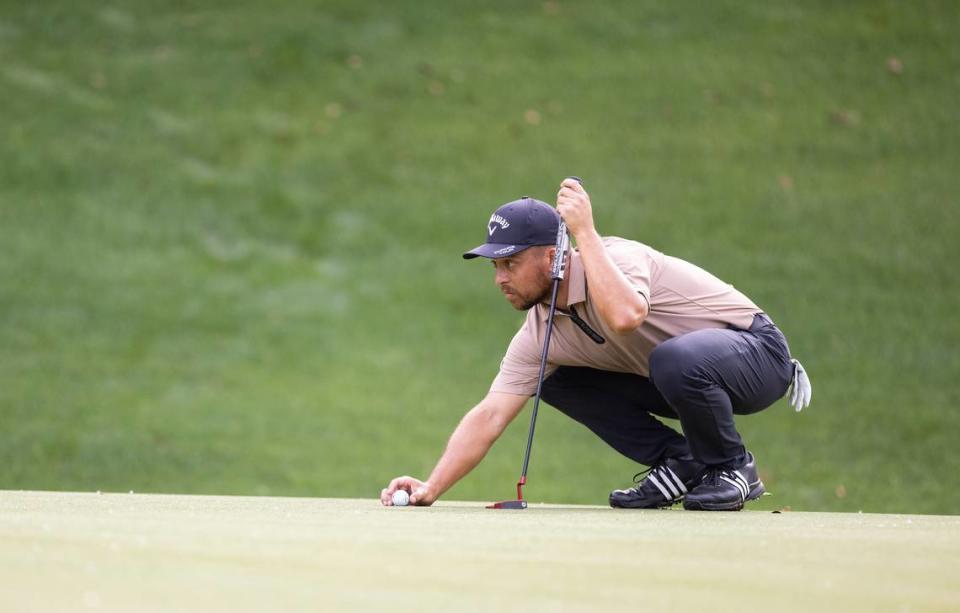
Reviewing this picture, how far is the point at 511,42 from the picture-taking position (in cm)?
1275

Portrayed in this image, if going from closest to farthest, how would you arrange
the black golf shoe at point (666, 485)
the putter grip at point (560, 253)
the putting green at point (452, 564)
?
the putting green at point (452, 564), the putter grip at point (560, 253), the black golf shoe at point (666, 485)

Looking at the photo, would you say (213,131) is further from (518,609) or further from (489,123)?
(518,609)

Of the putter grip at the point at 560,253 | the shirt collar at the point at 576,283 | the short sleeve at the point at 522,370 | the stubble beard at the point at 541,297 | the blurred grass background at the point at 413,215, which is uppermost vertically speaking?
the putter grip at the point at 560,253

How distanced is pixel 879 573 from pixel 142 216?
967cm

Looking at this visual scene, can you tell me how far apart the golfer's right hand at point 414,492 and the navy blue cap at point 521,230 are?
691mm

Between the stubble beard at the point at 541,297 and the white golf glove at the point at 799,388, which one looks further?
the white golf glove at the point at 799,388

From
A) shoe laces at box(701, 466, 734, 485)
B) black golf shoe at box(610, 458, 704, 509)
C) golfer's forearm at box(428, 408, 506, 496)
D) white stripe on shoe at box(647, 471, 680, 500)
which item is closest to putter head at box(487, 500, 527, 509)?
golfer's forearm at box(428, 408, 506, 496)

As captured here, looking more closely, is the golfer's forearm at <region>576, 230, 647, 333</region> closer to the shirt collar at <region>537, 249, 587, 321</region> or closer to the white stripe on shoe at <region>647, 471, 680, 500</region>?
the shirt collar at <region>537, 249, 587, 321</region>

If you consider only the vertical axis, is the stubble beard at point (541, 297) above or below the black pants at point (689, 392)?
above

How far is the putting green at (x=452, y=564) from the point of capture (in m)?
1.90

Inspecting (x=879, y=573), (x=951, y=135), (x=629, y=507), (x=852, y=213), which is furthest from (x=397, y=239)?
(x=879, y=573)

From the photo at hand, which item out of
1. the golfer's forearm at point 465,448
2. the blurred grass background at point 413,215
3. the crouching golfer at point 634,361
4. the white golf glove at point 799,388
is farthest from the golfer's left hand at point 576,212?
the blurred grass background at point 413,215

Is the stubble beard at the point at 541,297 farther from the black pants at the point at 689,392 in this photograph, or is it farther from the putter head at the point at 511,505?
the putter head at the point at 511,505

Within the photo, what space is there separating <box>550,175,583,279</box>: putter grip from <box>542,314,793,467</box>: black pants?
1.17 feet
